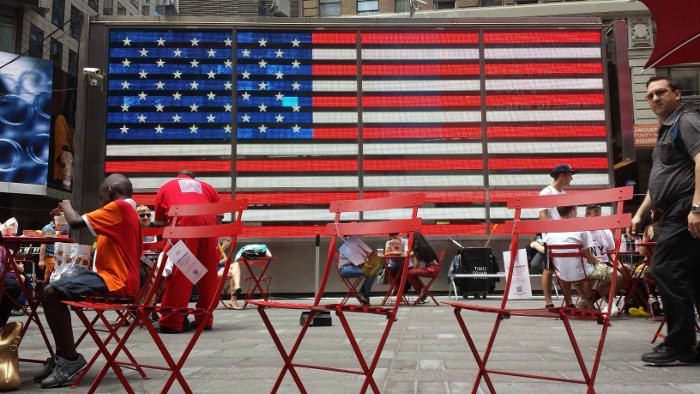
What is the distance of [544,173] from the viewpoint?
13.0m

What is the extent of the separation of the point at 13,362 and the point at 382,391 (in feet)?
7.35

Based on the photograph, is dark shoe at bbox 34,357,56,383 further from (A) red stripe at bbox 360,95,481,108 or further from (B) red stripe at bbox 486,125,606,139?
(B) red stripe at bbox 486,125,606,139

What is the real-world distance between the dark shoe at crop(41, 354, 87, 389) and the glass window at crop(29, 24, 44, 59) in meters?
27.4

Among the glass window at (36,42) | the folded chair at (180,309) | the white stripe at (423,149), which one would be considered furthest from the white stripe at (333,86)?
the glass window at (36,42)

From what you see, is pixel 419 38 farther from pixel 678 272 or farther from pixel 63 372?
pixel 63 372

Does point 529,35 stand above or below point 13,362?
above

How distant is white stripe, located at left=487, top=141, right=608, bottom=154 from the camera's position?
43.0 feet

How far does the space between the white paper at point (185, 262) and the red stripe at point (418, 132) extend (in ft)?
32.4

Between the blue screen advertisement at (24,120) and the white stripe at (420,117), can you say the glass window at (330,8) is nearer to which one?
the blue screen advertisement at (24,120)

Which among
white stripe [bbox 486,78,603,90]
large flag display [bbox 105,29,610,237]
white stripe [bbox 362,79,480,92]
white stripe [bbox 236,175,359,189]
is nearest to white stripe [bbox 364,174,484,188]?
large flag display [bbox 105,29,610,237]

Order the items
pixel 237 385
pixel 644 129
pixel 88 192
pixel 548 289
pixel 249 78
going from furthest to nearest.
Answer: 1. pixel 644 129
2. pixel 249 78
3. pixel 88 192
4. pixel 548 289
5. pixel 237 385

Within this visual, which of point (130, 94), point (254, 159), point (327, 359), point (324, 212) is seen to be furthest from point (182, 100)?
point (327, 359)

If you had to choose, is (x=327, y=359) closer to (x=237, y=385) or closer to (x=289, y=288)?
(x=237, y=385)

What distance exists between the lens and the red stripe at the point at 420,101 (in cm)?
1324
